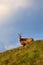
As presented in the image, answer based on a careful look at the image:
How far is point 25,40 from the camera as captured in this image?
41.0 meters

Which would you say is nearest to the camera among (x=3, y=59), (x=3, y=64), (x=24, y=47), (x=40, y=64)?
(x=40, y=64)

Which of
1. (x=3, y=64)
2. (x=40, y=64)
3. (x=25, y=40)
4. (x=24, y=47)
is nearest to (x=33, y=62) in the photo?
(x=40, y=64)

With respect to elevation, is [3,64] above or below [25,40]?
below

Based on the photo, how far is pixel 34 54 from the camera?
34.1m

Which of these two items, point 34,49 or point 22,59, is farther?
point 34,49

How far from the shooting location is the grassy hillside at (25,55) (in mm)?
32031

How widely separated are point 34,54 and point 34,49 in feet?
7.64

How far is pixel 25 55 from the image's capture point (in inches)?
1368

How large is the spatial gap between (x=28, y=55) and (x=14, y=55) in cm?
262

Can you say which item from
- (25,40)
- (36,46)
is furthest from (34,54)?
(25,40)

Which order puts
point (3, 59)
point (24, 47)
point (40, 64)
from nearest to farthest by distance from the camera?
point (40, 64)
point (3, 59)
point (24, 47)

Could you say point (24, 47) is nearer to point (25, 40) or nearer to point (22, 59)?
point (25, 40)

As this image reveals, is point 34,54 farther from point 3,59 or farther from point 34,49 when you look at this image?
point 3,59

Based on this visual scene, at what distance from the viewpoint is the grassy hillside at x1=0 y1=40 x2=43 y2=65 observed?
32031 millimetres
